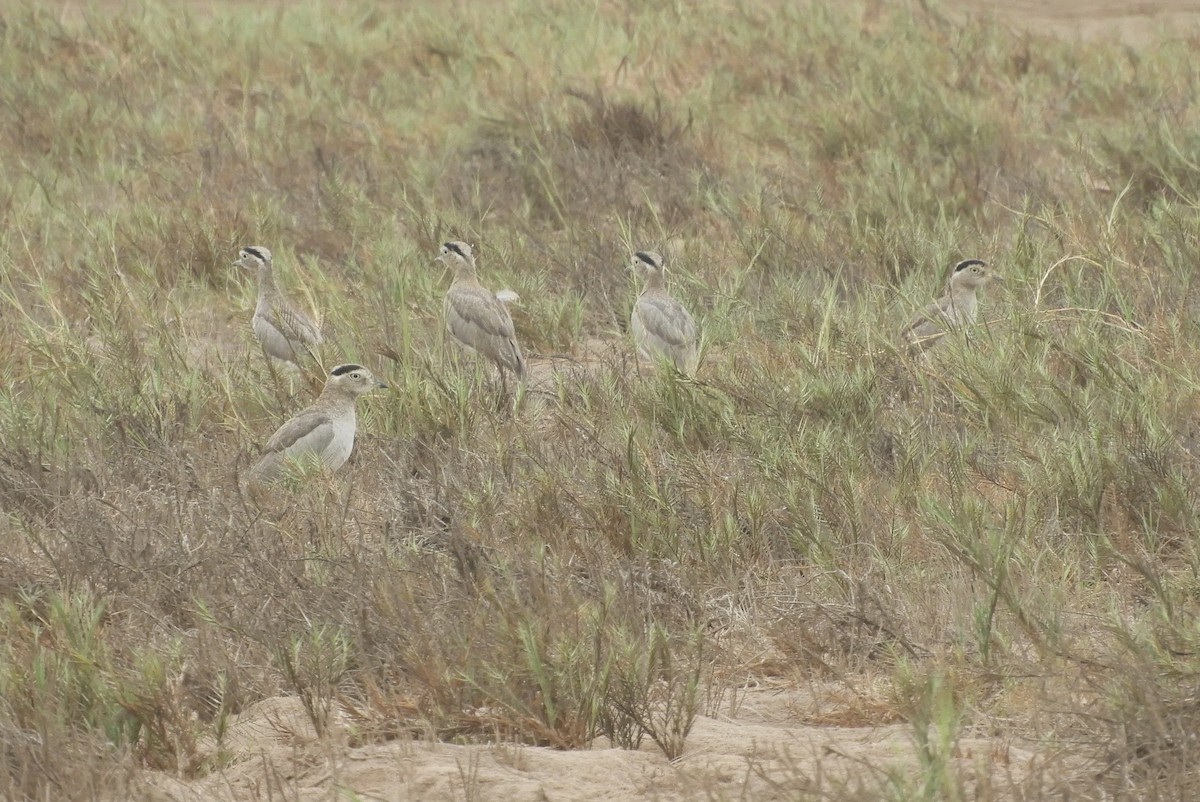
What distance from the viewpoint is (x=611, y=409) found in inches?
260

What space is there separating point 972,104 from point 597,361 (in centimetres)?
464

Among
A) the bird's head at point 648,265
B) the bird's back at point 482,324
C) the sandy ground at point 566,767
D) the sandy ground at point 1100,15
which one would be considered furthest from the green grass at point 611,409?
the sandy ground at point 1100,15

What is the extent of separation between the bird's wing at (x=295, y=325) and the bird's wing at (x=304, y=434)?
4.60 feet

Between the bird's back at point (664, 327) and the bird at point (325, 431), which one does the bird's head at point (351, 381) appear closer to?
the bird at point (325, 431)

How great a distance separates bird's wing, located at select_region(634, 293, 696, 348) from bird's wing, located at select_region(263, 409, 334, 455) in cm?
184

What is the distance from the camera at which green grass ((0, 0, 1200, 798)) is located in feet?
13.9

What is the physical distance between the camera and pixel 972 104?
458 inches

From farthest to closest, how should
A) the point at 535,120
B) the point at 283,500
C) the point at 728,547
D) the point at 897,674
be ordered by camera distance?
the point at 535,120, the point at 283,500, the point at 728,547, the point at 897,674

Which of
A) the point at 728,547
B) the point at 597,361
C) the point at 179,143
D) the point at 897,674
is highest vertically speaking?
the point at 897,674

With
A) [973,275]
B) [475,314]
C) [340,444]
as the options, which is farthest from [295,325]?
[973,275]

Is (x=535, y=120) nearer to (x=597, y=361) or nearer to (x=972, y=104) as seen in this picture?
(x=972, y=104)

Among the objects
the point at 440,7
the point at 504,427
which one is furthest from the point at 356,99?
the point at 504,427

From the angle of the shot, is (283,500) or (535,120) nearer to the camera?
(283,500)

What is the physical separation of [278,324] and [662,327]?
5.88ft
